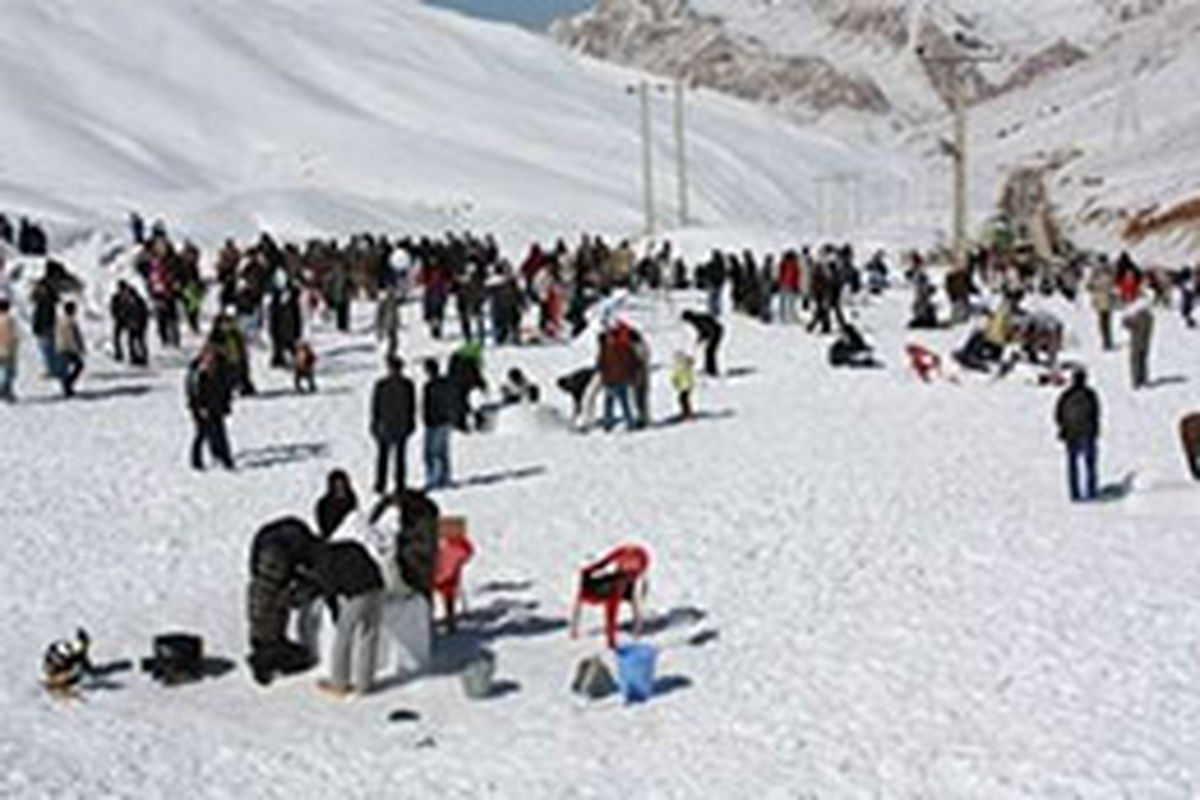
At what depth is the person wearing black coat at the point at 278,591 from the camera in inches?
521

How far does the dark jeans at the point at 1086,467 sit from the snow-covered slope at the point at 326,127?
3958 cm

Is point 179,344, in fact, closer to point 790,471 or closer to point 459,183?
A: point 790,471

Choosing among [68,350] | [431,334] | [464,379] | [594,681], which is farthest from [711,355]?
[594,681]

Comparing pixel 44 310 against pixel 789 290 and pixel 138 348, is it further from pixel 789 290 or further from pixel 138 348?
pixel 789 290

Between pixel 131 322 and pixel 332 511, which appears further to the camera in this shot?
pixel 131 322

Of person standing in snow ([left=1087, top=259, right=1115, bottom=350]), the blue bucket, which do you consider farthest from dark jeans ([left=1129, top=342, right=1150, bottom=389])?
the blue bucket

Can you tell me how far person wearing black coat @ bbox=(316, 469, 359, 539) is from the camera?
14.0m

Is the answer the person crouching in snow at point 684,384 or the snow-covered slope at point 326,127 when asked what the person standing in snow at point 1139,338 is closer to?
the person crouching in snow at point 684,384

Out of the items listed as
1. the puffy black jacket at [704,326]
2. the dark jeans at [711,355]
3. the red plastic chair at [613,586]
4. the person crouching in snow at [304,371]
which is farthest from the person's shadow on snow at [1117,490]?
the person crouching in snow at [304,371]

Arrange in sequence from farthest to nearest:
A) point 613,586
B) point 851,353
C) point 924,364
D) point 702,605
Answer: point 851,353 → point 924,364 → point 702,605 → point 613,586

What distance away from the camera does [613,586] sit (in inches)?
551

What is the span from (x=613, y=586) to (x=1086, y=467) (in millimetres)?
6682

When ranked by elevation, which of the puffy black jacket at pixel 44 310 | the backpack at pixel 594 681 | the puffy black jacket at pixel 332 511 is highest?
the puffy black jacket at pixel 44 310

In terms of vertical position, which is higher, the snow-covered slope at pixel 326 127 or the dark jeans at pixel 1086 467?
the snow-covered slope at pixel 326 127
